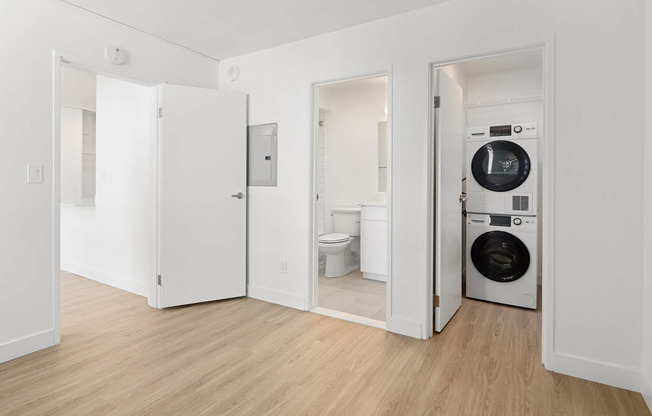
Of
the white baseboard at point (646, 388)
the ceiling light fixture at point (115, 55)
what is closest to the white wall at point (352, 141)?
the ceiling light fixture at point (115, 55)

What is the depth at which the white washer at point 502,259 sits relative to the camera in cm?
321

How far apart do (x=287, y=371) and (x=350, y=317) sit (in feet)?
3.11

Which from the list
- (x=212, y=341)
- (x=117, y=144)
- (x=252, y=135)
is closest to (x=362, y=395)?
(x=212, y=341)

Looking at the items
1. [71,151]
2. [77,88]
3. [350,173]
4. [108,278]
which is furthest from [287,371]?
[71,151]

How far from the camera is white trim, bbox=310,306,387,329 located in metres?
2.80

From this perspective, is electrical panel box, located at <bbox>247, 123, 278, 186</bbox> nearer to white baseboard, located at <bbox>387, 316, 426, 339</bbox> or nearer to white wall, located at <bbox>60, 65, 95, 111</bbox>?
white baseboard, located at <bbox>387, 316, 426, 339</bbox>

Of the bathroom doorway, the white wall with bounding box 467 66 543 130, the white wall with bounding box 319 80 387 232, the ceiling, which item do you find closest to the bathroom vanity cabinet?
the bathroom doorway

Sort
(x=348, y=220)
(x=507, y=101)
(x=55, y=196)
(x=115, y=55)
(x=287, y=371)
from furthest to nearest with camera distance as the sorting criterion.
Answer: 1. (x=348, y=220)
2. (x=507, y=101)
3. (x=115, y=55)
4. (x=55, y=196)
5. (x=287, y=371)

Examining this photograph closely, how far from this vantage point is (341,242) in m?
4.09

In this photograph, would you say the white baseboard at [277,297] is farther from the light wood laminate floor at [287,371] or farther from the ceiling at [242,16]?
the ceiling at [242,16]

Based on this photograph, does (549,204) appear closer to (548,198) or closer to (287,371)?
(548,198)

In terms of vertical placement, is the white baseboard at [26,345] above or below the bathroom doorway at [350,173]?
below

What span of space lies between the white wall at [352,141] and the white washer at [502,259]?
1524 mm

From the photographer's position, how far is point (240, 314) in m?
3.03
